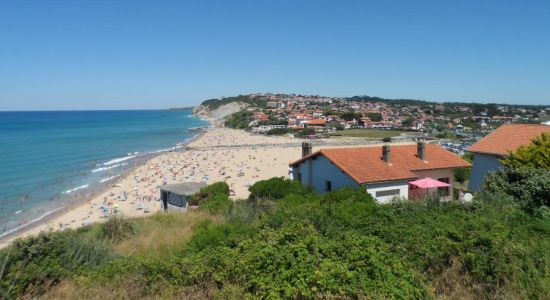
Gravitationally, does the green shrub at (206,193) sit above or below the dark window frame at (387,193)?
below

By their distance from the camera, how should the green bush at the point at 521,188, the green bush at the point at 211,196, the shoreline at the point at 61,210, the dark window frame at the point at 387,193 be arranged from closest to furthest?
the green bush at the point at 521,188 < the green bush at the point at 211,196 < the dark window frame at the point at 387,193 < the shoreline at the point at 61,210

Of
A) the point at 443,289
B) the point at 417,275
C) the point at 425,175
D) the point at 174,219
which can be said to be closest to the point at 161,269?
the point at 417,275

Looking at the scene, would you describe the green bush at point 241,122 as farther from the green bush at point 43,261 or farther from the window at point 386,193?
the green bush at point 43,261

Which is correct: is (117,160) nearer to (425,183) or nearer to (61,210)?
(61,210)

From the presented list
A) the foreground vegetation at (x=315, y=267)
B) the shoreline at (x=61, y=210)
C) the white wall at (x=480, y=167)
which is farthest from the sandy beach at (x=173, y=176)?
the white wall at (x=480, y=167)

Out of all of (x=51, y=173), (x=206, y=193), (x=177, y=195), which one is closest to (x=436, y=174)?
(x=206, y=193)

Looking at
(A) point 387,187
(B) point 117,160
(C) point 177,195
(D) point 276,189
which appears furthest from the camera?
(B) point 117,160

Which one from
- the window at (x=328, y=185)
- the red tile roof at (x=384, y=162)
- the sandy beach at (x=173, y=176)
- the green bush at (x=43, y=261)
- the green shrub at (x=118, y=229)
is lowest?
the sandy beach at (x=173, y=176)

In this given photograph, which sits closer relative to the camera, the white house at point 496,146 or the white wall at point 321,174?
the white wall at point 321,174
